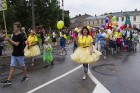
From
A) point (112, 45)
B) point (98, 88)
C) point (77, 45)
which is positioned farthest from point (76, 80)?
point (112, 45)

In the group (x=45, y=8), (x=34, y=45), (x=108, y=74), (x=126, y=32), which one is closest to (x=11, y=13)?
(x=45, y=8)

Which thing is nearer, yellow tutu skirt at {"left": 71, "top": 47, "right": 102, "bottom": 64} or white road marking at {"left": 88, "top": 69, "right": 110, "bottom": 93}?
white road marking at {"left": 88, "top": 69, "right": 110, "bottom": 93}

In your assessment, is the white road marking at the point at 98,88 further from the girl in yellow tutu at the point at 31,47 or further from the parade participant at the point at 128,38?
the parade participant at the point at 128,38

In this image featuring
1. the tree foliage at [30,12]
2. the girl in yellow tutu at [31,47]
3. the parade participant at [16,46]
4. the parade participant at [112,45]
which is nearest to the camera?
the parade participant at [16,46]

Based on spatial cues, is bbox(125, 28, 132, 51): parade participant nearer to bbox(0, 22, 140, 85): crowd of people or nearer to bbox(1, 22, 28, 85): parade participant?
bbox(0, 22, 140, 85): crowd of people

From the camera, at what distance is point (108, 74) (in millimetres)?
10219

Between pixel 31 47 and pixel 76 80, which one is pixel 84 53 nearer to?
pixel 76 80

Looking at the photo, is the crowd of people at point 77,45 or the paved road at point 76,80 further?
the crowd of people at point 77,45

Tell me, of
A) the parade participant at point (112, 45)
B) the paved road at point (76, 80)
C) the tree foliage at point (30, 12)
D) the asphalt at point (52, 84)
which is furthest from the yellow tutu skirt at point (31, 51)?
the tree foliage at point (30, 12)

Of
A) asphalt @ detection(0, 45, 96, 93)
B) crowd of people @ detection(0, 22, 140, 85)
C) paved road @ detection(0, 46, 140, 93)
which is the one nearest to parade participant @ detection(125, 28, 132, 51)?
crowd of people @ detection(0, 22, 140, 85)

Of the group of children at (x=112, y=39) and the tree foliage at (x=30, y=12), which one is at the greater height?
the tree foliage at (x=30, y=12)

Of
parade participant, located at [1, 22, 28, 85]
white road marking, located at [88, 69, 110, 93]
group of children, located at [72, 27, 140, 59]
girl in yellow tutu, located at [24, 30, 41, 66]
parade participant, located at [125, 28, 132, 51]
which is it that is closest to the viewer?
white road marking, located at [88, 69, 110, 93]

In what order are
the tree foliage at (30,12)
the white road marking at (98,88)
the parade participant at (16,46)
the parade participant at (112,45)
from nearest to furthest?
the white road marking at (98,88), the parade participant at (16,46), the parade participant at (112,45), the tree foliage at (30,12)

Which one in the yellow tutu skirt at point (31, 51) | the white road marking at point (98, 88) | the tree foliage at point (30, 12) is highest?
the tree foliage at point (30, 12)
